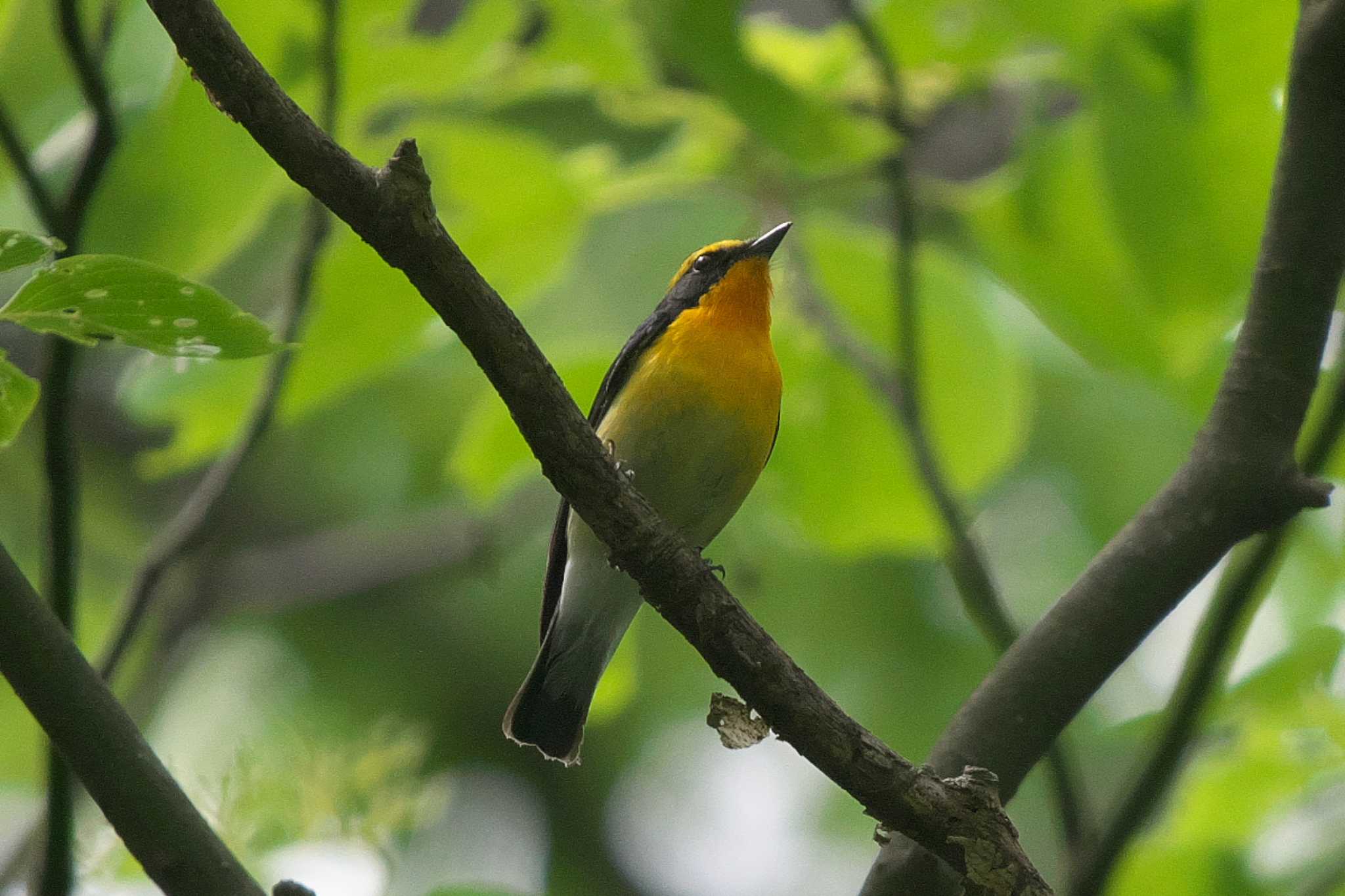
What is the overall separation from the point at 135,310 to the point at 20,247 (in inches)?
7.3

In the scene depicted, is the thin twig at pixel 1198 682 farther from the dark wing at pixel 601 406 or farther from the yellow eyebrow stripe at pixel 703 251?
the yellow eyebrow stripe at pixel 703 251

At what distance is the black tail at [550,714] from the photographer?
479 cm

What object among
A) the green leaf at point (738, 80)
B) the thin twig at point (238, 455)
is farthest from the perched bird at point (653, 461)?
the thin twig at point (238, 455)

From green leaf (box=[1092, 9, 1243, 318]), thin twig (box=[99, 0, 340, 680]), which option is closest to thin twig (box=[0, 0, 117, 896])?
thin twig (box=[99, 0, 340, 680])

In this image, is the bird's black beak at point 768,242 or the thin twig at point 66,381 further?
the bird's black beak at point 768,242

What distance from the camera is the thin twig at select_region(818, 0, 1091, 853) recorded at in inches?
161

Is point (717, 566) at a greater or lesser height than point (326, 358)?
lesser

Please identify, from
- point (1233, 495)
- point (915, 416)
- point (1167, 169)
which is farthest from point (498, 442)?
point (1233, 495)

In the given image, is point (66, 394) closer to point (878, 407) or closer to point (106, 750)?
point (106, 750)

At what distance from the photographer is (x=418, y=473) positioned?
615 cm

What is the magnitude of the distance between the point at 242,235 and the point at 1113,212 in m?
2.43

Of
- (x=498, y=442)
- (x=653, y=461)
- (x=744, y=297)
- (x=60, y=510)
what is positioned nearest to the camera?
(x=60, y=510)

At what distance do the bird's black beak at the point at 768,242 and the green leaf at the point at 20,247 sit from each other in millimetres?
2835

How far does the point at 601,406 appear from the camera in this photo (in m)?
5.00
